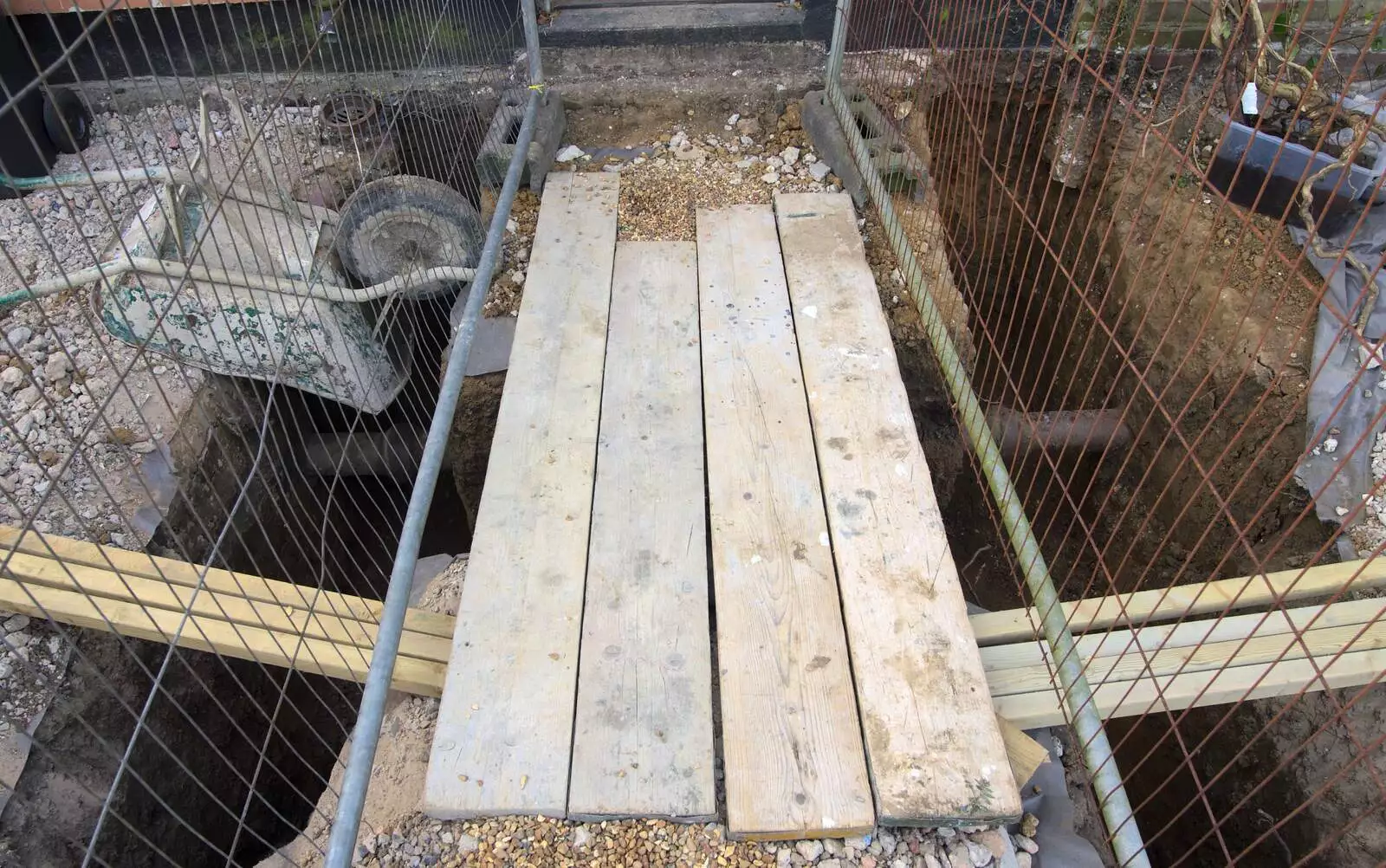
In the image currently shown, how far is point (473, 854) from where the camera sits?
1850 mm

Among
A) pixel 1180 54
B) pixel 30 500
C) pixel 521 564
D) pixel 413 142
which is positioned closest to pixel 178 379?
pixel 30 500

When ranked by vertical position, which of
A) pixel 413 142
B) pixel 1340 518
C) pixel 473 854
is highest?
pixel 413 142

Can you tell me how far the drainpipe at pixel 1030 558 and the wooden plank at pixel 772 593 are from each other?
54 cm

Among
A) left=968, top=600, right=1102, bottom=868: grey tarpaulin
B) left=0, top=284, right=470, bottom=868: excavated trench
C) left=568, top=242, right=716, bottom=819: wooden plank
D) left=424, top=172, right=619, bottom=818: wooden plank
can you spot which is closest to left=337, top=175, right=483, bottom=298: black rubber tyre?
left=0, top=284, right=470, bottom=868: excavated trench

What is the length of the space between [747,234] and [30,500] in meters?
2.85

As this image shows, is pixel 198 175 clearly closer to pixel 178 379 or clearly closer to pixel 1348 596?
pixel 178 379

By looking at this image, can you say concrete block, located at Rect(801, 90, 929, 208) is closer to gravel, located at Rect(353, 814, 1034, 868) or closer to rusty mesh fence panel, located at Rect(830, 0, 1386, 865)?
rusty mesh fence panel, located at Rect(830, 0, 1386, 865)

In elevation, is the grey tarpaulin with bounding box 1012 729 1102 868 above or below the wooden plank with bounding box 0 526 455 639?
below

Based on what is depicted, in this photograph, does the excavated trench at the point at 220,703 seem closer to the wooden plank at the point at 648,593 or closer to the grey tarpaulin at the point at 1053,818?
the wooden plank at the point at 648,593

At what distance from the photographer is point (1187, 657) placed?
2.17 metres

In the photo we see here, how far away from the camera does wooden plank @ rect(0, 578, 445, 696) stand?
2225mm

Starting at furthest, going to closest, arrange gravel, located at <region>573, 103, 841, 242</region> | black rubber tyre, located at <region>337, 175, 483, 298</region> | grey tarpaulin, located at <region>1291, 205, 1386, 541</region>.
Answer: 1. gravel, located at <region>573, 103, 841, 242</region>
2. black rubber tyre, located at <region>337, 175, 483, 298</region>
3. grey tarpaulin, located at <region>1291, 205, 1386, 541</region>

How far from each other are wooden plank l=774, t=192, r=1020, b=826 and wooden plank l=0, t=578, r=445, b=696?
1173 millimetres

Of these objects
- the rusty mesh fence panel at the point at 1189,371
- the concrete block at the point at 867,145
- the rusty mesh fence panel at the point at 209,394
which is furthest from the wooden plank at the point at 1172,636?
the concrete block at the point at 867,145
